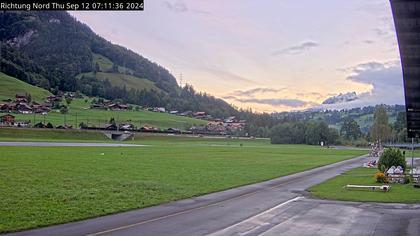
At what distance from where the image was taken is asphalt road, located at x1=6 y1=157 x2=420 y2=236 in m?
14.5

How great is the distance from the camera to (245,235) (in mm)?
14047

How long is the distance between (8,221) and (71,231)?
8.09ft

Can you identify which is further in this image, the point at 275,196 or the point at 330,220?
the point at 275,196

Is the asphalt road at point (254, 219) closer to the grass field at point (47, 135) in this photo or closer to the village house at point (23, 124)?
the grass field at point (47, 135)

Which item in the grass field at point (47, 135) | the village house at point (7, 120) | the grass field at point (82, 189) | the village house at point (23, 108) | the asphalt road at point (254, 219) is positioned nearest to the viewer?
the asphalt road at point (254, 219)

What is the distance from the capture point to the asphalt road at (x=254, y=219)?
14453 mm

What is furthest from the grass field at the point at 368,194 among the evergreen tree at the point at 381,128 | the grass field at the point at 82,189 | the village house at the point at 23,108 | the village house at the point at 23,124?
the village house at the point at 23,108

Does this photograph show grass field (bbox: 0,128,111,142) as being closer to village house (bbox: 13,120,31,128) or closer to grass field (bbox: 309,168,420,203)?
village house (bbox: 13,120,31,128)

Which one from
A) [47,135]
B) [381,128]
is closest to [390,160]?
[47,135]

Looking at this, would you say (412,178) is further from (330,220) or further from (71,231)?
(71,231)

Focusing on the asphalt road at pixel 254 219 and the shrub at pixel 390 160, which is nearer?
the asphalt road at pixel 254 219

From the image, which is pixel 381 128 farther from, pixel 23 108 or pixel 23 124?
pixel 23 108

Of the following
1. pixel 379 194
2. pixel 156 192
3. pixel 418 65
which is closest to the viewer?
pixel 418 65

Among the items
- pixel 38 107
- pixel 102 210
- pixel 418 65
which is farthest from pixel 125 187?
pixel 38 107
